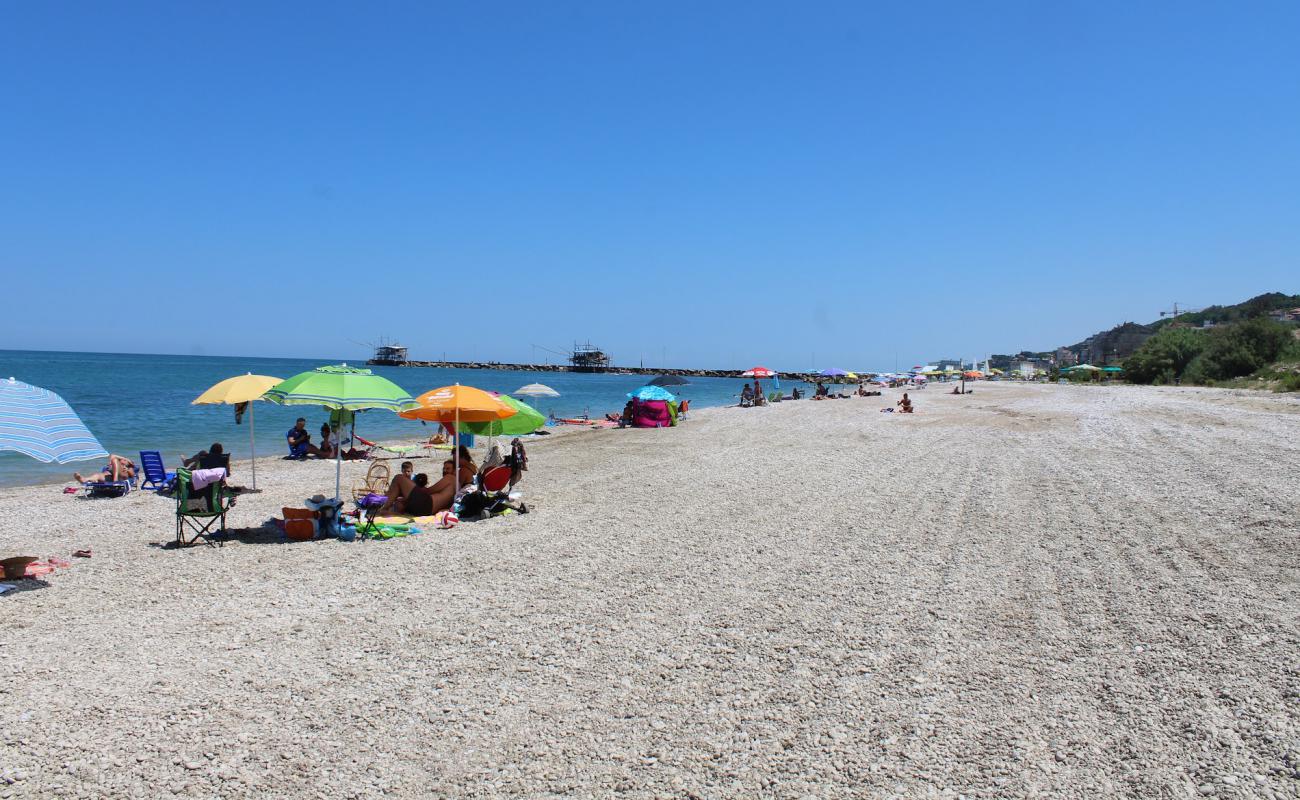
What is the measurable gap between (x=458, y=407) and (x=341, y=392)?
1397mm

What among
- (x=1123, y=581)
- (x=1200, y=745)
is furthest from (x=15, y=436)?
(x=1123, y=581)

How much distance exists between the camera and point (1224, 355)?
167 ft

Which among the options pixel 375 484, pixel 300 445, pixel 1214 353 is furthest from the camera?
pixel 1214 353

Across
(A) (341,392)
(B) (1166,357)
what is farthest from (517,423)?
(B) (1166,357)

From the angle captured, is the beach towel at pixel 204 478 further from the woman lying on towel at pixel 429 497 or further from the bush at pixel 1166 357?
the bush at pixel 1166 357

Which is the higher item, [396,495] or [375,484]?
[396,495]

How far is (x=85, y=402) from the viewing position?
39031mm

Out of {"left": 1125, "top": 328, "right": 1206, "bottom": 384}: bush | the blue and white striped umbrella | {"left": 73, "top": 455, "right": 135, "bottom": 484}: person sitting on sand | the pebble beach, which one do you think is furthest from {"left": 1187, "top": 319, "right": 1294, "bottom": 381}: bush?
the blue and white striped umbrella

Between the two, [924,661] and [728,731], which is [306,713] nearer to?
[728,731]

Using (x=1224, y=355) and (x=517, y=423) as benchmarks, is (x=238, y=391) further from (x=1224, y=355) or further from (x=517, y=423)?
(x=1224, y=355)

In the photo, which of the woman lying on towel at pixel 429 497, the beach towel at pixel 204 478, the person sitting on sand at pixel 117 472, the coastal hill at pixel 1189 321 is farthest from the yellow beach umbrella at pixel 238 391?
the coastal hill at pixel 1189 321

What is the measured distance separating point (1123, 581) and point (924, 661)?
2.97 meters

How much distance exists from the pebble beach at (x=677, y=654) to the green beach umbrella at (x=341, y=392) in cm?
160

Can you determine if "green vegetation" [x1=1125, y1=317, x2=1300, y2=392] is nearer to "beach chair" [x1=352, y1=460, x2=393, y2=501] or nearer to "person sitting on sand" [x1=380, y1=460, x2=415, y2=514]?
"beach chair" [x1=352, y1=460, x2=393, y2=501]
